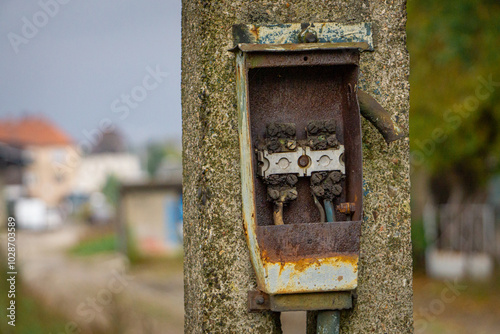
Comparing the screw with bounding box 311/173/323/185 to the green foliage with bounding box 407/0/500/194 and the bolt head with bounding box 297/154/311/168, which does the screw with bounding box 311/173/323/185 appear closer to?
the bolt head with bounding box 297/154/311/168

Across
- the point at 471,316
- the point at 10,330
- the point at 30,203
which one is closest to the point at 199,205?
the point at 10,330

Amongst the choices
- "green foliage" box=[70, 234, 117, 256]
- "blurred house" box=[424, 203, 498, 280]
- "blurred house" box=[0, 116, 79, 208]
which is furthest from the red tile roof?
"blurred house" box=[424, 203, 498, 280]

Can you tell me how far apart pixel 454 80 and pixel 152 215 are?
38.1ft

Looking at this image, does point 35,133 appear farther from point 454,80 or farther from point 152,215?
point 454,80

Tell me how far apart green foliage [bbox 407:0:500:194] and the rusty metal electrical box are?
219 inches

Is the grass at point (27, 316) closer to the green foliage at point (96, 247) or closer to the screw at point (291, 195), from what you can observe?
the screw at point (291, 195)

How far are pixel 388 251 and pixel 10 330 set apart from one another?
3.50 metres

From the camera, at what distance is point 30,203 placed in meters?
41.8

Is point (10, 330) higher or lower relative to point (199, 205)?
lower

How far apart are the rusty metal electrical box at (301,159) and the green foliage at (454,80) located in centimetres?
557

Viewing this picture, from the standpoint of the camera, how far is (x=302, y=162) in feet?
6.40

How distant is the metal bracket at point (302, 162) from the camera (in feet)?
6.29

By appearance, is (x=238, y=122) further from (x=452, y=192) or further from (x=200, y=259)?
(x=452, y=192)

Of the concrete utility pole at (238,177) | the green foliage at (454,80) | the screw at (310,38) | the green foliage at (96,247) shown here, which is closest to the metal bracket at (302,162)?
the concrete utility pole at (238,177)
